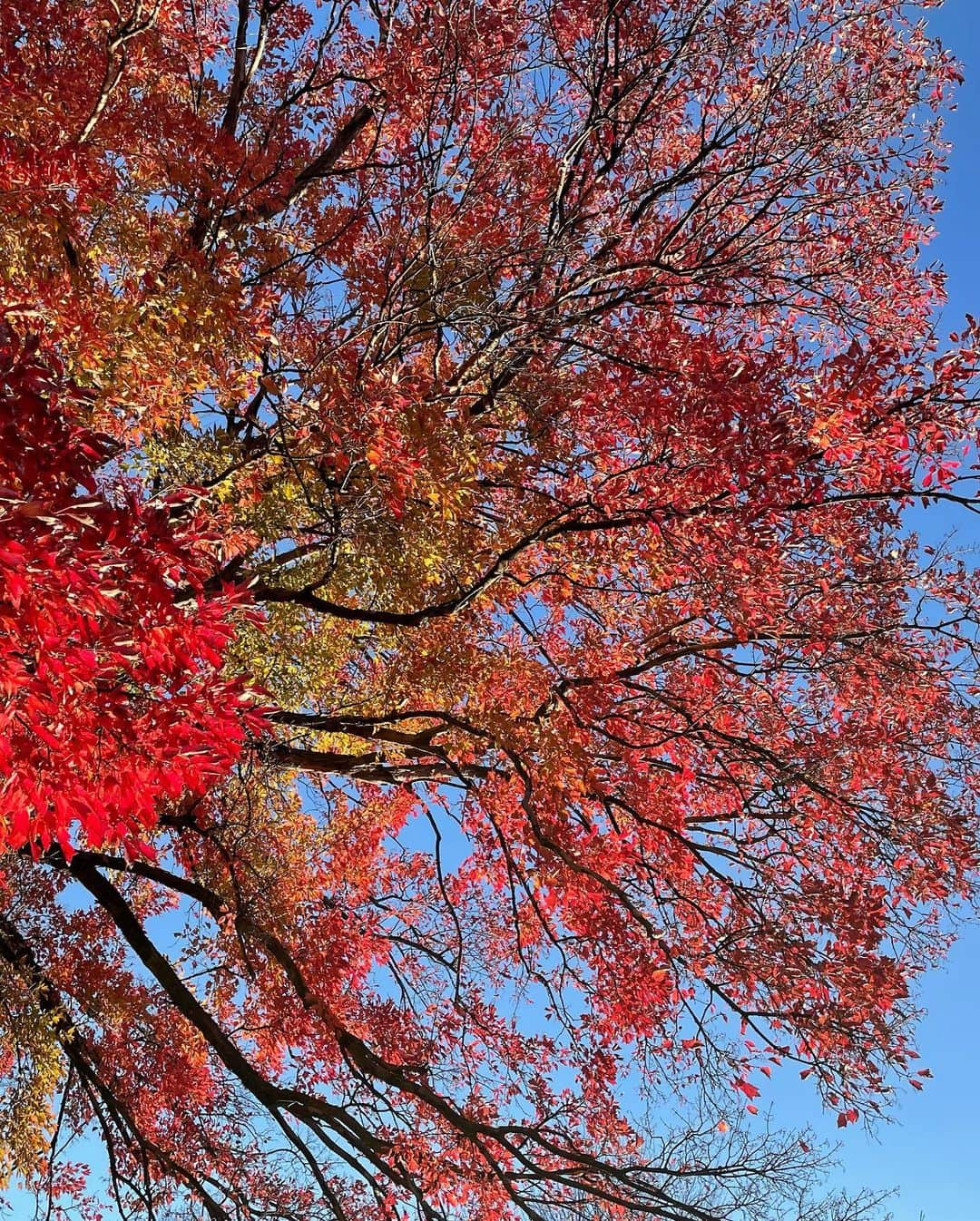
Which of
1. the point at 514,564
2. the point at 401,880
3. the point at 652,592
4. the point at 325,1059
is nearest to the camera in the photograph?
the point at 514,564

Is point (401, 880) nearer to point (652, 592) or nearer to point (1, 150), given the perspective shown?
point (652, 592)

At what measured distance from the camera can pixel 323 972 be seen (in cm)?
885

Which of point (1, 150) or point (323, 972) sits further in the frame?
point (323, 972)

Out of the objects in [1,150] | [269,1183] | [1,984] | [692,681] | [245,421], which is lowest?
[269,1183]

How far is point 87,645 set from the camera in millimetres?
3947

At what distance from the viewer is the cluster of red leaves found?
3.66 metres

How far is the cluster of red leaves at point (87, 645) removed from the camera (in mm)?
3658

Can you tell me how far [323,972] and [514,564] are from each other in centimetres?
462

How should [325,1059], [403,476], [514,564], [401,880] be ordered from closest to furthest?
[403,476], [514,564], [325,1059], [401,880]

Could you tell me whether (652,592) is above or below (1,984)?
above

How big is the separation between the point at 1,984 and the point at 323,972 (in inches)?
119

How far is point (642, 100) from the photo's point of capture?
749 cm

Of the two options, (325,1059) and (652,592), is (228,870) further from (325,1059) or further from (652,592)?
(652,592)

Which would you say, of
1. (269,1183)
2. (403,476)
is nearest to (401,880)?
(269,1183)
